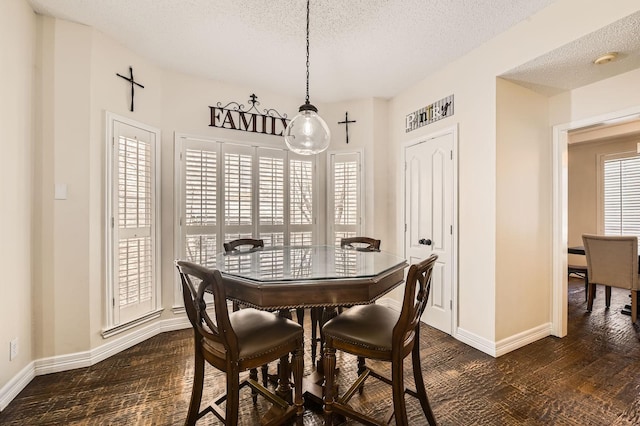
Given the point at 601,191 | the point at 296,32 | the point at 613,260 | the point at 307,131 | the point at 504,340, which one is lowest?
the point at 504,340

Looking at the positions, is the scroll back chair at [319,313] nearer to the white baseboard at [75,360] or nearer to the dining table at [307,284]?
the dining table at [307,284]

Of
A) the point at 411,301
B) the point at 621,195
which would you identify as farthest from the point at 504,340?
the point at 621,195

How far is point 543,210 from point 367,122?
2.20 metres

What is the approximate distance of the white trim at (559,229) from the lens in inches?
114

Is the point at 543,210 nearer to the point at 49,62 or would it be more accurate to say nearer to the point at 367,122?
the point at 367,122

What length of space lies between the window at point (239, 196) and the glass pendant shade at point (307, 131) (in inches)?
51.6

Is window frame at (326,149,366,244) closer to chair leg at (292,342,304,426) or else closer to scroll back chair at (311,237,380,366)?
scroll back chair at (311,237,380,366)

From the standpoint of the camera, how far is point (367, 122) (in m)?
3.90

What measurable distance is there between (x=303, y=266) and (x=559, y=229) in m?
2.70

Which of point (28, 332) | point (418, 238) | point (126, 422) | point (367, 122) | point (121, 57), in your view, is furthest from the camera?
point (367, 122)

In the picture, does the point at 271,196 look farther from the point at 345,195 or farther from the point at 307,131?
the point at 307,131

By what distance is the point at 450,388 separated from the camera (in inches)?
83.0

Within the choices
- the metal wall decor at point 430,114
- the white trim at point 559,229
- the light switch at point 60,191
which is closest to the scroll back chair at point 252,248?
the light switch at point 60,191

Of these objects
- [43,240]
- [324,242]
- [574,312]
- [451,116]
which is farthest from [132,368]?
[574,312]
